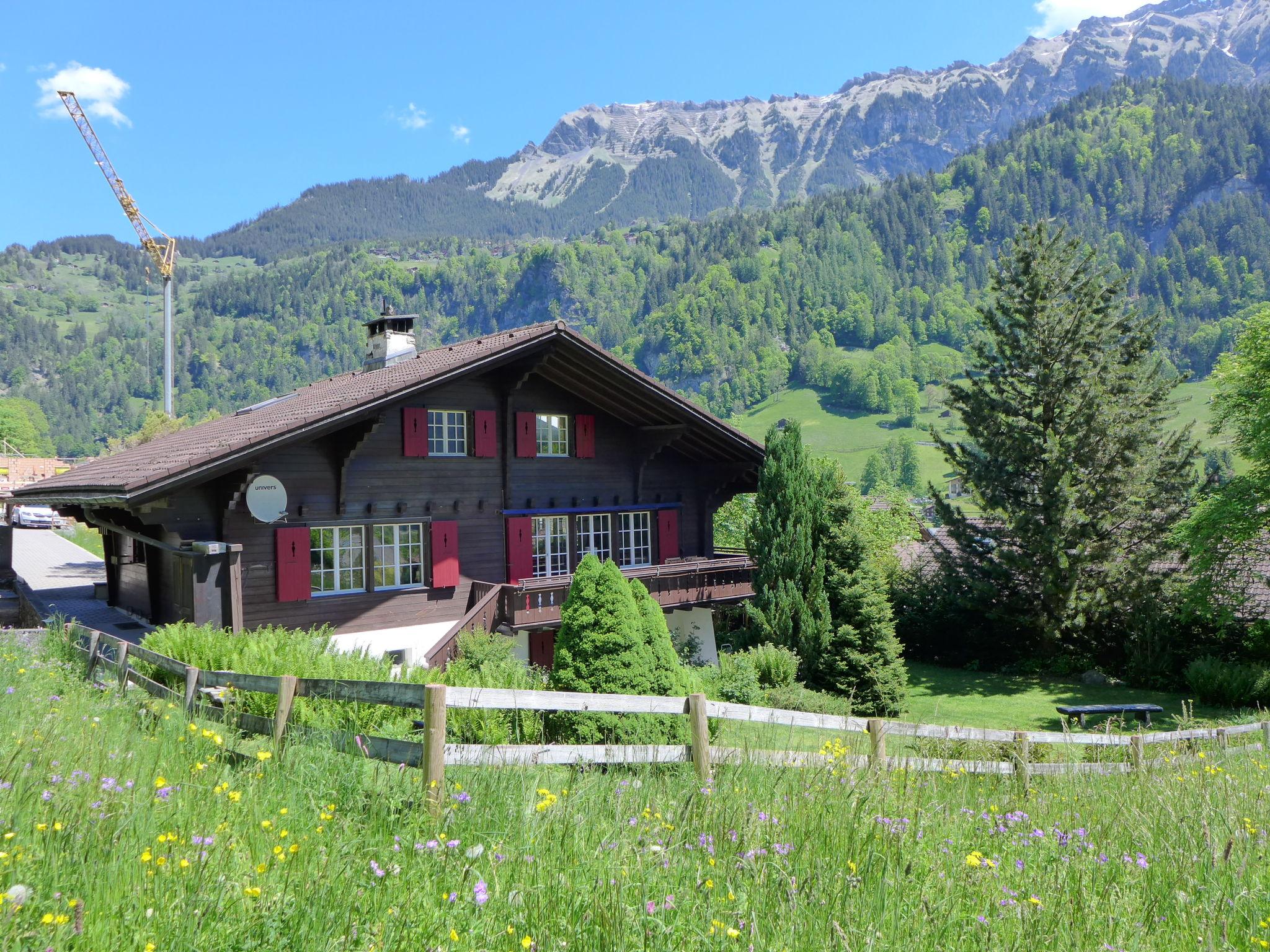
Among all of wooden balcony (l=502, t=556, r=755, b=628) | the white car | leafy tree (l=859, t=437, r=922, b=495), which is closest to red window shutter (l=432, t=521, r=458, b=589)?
wooden balcony (l=502, t=556, r=755, b=628)

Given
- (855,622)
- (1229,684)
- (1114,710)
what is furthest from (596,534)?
(1229,684)

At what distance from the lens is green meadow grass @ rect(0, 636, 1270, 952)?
3268mm

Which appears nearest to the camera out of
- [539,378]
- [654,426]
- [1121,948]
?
[1121,948]

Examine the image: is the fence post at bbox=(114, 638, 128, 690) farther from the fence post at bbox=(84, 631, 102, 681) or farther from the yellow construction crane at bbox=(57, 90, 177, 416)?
the yellow construction crane at bbox=(57, 90, 177, 416)

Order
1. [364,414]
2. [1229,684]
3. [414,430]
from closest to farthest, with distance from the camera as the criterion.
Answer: [364,414] → [414,430] → [1229,684]

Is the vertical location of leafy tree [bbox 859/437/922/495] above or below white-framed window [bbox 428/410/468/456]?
above

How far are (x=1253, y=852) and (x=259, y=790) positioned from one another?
5420 millimetres

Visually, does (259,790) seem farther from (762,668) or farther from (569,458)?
(569,458)

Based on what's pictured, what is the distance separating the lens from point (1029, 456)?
72.6 feet

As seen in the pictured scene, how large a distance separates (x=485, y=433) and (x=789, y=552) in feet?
21.9

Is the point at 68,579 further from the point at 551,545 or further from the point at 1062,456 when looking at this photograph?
the point at 1062,456

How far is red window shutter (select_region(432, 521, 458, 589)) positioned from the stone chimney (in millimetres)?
6551

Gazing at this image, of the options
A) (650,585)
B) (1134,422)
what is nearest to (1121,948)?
(650,585)

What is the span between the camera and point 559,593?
1764cm
